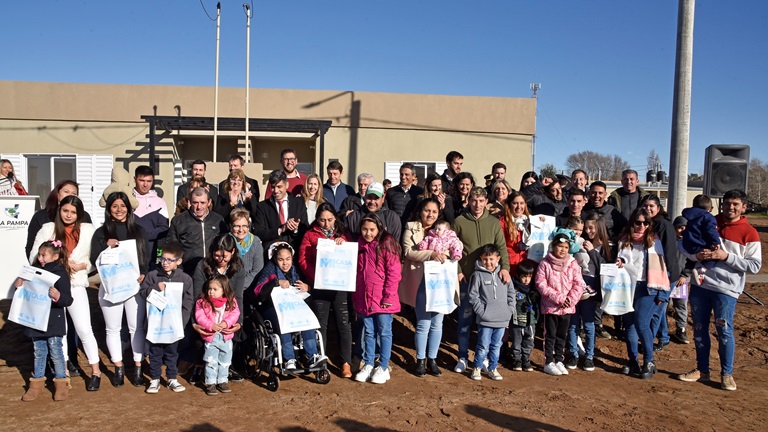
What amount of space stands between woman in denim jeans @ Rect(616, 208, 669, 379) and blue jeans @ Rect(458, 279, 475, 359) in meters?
1.78

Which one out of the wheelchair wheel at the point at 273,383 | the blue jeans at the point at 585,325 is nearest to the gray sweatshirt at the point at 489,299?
the blue jeans at the point at 585,325

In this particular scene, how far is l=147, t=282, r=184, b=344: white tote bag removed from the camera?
5.67 m

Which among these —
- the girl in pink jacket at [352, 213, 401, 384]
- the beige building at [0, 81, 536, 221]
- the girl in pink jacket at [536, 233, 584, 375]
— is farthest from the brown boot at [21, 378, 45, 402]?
the beige building at [0, 81, 536, 221]

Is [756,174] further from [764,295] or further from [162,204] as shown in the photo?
[162,204]

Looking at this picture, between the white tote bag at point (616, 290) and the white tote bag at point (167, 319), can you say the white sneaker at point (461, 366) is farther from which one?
the white tote bag at point (167, 319)

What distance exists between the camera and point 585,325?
689 centimetres

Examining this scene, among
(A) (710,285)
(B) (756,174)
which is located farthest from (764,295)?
(B) (756,174)

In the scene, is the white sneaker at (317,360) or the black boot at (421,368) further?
the black boot at (421,368)

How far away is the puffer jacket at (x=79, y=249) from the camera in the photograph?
5.68m

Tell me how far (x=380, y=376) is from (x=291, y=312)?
1.18 meters

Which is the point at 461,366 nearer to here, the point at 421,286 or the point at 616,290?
the point at 421,286

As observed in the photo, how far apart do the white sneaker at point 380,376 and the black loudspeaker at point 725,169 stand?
5548 mm

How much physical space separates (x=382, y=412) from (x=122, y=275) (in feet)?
9.41

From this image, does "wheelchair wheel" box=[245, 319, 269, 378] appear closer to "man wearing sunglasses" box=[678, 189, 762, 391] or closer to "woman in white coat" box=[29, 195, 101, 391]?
"woman in white coat" box=[29, 195, 101, 391]
